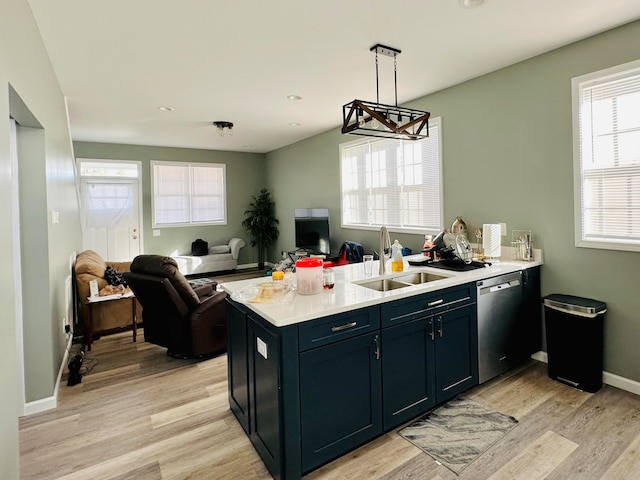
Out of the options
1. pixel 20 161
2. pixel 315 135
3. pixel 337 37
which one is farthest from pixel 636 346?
pixel 315 135

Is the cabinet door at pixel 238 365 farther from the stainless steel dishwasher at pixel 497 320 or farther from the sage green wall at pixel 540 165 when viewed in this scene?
the sage green wall at pixel 540 165

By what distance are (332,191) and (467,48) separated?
3.45 metres

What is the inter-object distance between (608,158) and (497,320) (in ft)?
5.10

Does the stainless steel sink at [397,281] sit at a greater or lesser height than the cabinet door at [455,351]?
greater

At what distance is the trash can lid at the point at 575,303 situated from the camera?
2773 millimetres

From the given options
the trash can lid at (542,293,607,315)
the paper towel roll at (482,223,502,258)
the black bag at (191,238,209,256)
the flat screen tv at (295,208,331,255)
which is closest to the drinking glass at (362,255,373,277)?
the paper towel roll at (482,223,502,258)

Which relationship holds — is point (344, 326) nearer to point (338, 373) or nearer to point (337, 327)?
point (337, 327)

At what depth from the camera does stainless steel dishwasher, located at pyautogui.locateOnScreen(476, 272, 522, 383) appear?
9.33 feet

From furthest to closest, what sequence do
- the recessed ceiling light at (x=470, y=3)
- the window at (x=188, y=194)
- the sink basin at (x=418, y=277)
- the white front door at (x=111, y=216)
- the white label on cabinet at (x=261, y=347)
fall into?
the window at (x=188, y=194), the white front door at (x=111, y=216), the sink basin at (x=418, y=277), the recessed ceiling light at (x=470, y=3), the white label on cabinet at (x=261, y=347)

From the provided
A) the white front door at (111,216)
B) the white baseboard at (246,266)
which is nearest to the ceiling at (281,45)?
the white front door at (111,216)

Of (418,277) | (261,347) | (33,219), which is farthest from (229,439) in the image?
(33,219)

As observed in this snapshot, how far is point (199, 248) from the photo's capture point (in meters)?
7.98

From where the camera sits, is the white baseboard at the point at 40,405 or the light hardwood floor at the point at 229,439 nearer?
the light hardwood floor at the point at 229,439

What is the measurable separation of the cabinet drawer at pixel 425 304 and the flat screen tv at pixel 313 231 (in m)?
3.61
